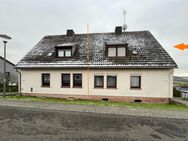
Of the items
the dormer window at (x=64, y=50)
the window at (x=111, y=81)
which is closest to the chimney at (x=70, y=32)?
the dormer window at (x=64, y=50)

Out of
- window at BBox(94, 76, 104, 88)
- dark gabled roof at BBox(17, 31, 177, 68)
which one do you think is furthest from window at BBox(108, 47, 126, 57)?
window at BBox(94, 76, 104, 88)

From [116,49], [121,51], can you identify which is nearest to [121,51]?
[121,51]

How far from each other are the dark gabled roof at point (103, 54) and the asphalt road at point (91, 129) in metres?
7.65

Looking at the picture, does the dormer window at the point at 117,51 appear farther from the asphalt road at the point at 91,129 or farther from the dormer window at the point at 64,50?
the asphalt road at the point at 91,129

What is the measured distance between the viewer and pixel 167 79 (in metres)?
15.2

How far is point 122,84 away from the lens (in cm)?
1594

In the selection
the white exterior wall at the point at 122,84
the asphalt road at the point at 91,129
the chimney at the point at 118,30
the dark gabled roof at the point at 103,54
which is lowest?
the asphalt road at the point at 91,129

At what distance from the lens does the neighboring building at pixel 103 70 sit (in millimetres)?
15436

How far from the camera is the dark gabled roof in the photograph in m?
15.7

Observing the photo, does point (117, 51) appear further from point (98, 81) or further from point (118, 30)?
point (118, 30)

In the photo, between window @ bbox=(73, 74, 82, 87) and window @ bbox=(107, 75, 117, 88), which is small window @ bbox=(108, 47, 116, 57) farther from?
window @ bbox=(73, 74, 82, 87)

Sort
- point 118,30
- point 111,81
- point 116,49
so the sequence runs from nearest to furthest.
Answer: point 111,81, point 116,49, point 118,30

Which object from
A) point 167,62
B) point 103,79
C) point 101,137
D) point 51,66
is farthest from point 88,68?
point 101,137

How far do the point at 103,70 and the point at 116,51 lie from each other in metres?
2.38
